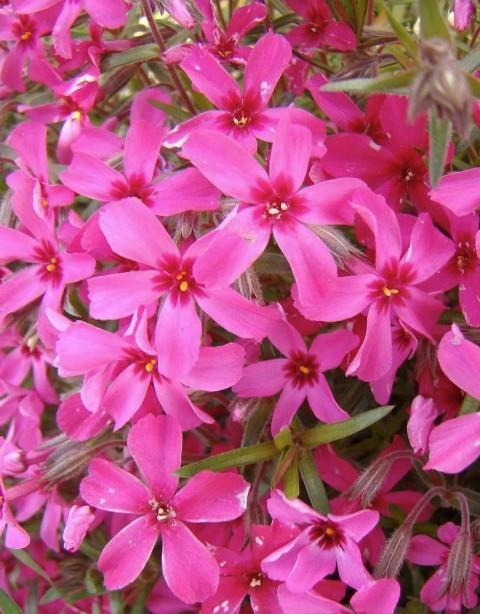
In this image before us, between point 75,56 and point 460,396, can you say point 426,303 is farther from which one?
point 75,56

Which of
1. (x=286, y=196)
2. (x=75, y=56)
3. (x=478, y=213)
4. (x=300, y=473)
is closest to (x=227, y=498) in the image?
(x=300, y=473)

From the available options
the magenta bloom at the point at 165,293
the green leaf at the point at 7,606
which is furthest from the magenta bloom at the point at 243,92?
the green leaf at the point at 7,606

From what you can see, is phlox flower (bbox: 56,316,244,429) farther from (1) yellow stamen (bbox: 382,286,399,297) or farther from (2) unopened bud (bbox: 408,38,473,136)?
(2) unopened bud (bbox: 408,38,473,136)

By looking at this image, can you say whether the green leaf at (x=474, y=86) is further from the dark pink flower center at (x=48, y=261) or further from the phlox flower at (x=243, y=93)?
the dark pink flower center at (x=48, y=261)

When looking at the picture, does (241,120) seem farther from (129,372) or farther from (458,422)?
(458,422)

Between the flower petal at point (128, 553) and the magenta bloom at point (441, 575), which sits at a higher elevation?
the flower petal at point (128, 553)

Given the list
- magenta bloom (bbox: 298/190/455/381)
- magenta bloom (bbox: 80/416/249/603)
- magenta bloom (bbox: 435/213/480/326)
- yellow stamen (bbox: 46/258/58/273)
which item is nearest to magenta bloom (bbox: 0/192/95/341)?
yellow stamen (bbox: 46/258/58/273)
